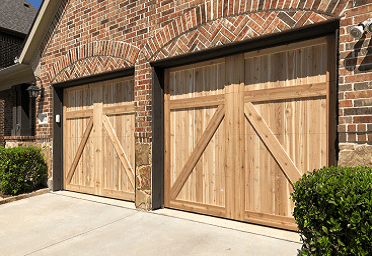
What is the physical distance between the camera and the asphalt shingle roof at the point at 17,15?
46.1ft

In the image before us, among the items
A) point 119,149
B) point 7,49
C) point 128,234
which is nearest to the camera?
point 128,234

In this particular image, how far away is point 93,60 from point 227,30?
3.37m

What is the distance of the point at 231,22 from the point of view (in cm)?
434

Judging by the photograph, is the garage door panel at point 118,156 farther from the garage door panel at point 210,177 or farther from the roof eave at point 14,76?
the roof eave at point 14,76

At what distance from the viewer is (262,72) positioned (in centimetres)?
434

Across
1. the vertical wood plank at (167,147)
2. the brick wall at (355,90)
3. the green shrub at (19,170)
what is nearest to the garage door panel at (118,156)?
the vertical wood plank at (167,147)

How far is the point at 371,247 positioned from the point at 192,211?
10.2 feet

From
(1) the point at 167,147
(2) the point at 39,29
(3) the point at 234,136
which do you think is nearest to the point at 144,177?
(1) the point at 167,147

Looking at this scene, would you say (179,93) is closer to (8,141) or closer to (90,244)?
(90,244)

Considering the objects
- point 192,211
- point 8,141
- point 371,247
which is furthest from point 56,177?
point 371,247

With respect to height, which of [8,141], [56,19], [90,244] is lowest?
[90,244]

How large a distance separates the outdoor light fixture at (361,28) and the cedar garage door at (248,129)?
56 cm

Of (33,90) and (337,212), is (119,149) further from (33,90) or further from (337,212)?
(337,212)

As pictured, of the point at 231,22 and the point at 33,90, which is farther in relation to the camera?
the point at 33,90
